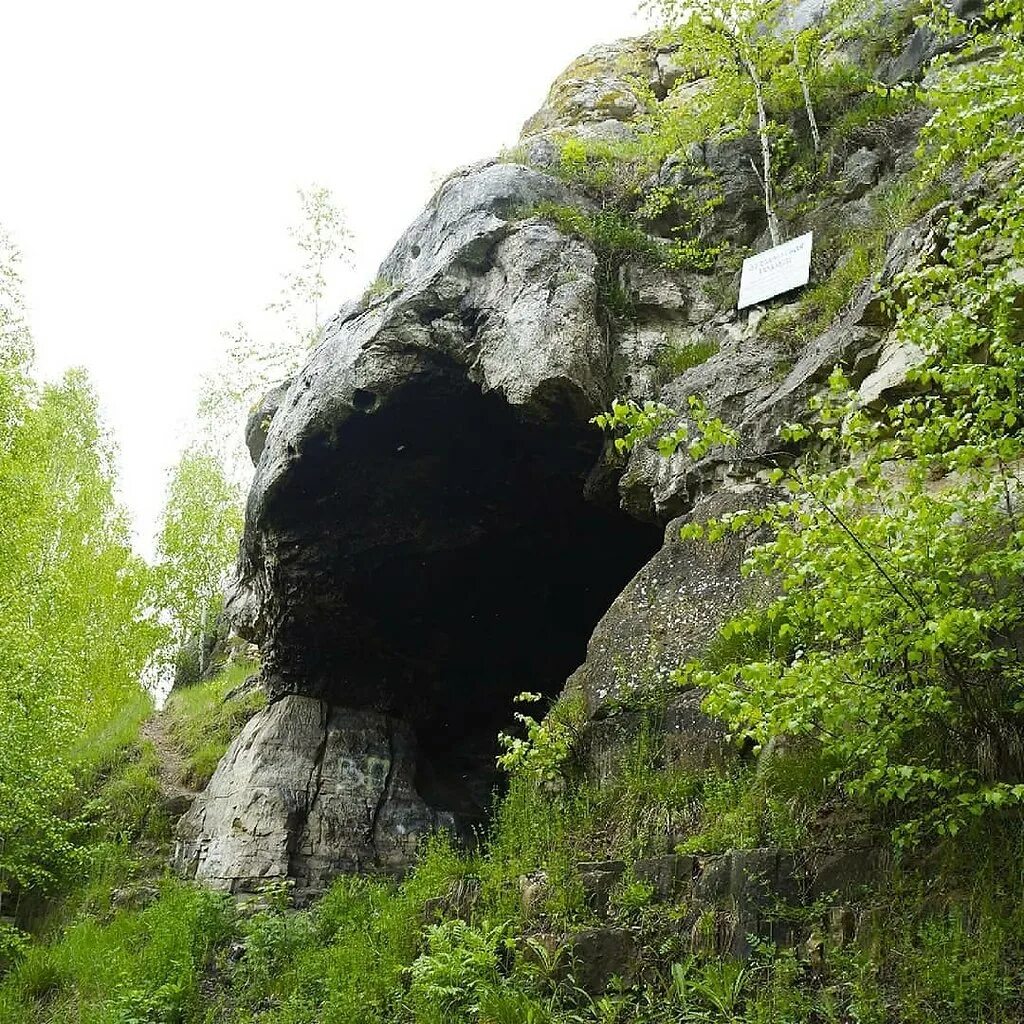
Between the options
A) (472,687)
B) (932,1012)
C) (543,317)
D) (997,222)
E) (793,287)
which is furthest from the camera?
(472,687)

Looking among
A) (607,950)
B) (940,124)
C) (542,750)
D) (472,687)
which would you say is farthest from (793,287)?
(472,687)

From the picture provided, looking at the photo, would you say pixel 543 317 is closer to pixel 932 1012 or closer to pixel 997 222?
pixel 997 222

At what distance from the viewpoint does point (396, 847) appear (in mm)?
11484

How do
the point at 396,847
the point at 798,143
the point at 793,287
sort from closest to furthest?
the point at 793,287 → the point at 798,143 → the point at 396,847

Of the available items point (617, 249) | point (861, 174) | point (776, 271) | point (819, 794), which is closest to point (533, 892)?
point (819, 794)

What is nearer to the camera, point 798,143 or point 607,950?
point 607,950

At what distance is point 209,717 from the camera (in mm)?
14703

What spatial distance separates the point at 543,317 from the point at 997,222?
5.69 m

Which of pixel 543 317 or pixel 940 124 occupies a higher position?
pixel 543 317

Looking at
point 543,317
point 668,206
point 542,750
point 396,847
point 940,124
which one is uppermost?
point 668,206

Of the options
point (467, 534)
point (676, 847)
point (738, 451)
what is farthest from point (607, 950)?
point (467, 534)

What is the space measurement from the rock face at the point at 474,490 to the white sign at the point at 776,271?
221mm

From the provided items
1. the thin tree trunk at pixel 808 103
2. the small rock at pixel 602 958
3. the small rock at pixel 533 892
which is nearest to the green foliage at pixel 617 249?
the thin tree trunk at pixel 808 103

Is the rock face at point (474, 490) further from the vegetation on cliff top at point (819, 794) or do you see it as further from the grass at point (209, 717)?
the grass at point (209, 717)
